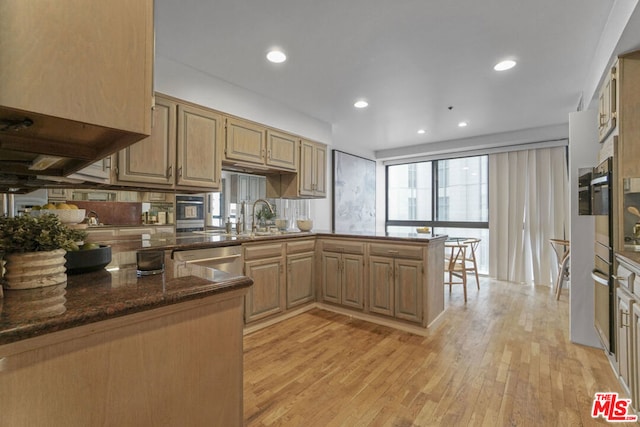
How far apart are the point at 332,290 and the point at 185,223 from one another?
6.47ft

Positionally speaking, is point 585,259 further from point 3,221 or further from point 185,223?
point 185,223

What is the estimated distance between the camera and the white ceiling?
1.93m

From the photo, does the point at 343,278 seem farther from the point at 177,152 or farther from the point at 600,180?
the point at 600,180

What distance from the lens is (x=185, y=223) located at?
3.67 metres

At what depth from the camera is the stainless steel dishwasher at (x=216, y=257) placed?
2.32 metres

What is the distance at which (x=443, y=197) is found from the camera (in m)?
5.88

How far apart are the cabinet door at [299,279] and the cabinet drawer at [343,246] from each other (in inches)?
8.1

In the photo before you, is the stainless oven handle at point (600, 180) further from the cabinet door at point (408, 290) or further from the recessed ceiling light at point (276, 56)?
the recessed ceiling light at point (276, 56)

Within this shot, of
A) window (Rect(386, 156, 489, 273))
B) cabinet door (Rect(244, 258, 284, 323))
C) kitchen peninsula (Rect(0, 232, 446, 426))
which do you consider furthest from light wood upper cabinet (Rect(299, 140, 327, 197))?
kitchen peninsula (Rect(0, 232, 446, 426))

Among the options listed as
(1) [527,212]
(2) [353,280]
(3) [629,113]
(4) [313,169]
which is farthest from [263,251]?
(1) [527,212]

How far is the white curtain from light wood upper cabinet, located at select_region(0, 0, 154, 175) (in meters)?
5.56

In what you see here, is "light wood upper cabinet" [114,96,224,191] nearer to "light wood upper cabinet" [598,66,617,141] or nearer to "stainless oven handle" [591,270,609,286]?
"light wood upper cabinet" [598,66,617,141]

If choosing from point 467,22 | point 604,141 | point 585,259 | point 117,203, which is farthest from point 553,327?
point 117,203

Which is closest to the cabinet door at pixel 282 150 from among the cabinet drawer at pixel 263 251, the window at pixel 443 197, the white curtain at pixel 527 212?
the cabinet drawer at pixel 263 251
